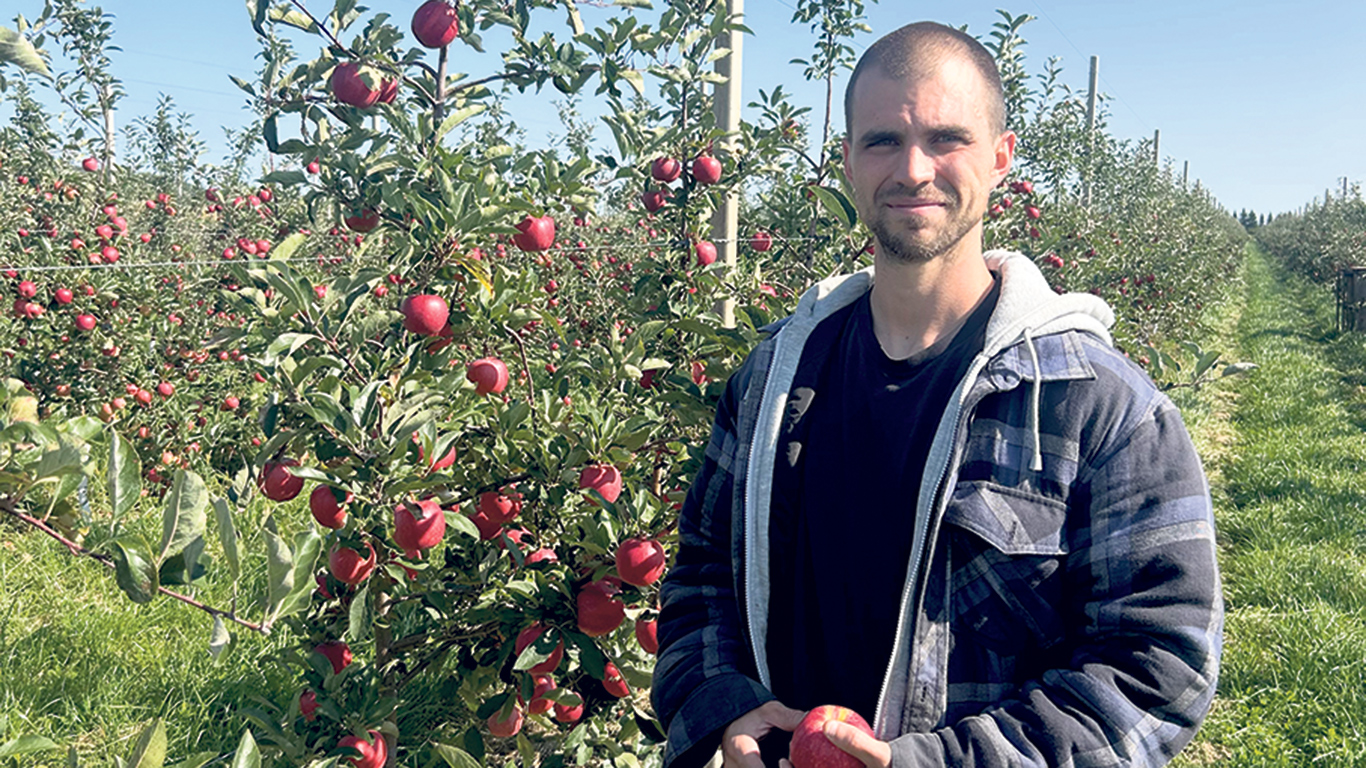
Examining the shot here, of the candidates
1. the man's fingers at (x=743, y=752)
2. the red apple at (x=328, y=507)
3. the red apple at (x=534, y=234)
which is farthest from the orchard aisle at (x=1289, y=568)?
the red apple at (x=328, y=507)

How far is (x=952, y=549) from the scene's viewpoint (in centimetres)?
116

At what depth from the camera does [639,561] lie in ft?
5.97

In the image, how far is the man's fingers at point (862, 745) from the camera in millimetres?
1057

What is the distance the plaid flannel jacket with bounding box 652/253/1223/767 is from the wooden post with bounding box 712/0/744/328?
129 cm

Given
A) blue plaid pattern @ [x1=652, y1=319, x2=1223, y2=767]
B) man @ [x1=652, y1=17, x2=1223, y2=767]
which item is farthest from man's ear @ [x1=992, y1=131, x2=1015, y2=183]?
blue plaid pattern @ [x1=652, y1=319, x2=1223, y2=767]

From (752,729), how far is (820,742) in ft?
0.48

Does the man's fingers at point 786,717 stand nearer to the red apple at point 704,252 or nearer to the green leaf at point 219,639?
the green leaf at point 219,639

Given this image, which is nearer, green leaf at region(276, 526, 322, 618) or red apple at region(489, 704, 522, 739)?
green leaf at region(276, 526, 322, 618)

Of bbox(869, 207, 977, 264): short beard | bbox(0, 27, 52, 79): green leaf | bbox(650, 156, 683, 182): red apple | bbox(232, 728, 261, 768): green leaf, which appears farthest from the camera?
bbox(650, 156, 683, 182): red apple

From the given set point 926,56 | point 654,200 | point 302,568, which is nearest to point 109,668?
point 654,200

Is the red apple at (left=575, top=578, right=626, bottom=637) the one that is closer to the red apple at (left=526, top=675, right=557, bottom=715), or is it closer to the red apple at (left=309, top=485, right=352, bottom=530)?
the red apple at (left=526, top=675, right=557, bottom=715)

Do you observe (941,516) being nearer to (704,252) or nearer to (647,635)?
(647,635)

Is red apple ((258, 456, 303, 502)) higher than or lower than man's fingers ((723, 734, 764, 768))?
higher

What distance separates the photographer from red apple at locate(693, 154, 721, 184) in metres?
2.67
